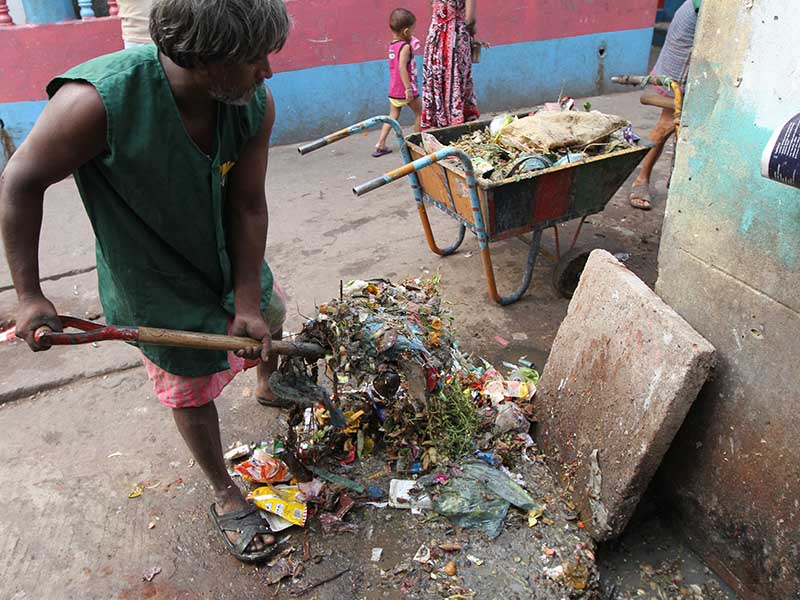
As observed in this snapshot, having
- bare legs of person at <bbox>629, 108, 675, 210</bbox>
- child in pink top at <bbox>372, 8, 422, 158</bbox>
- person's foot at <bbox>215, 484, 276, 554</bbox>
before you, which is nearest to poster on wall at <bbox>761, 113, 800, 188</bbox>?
person's foot at <bbox>215, 484, 276, 554</bbox>

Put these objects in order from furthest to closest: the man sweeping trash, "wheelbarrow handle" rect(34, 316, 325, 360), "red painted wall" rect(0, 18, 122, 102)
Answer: "red painted wall" rect(0, 18, 122, 102) < "wheelbarrow handle" rect(34, 316, 325, 360) < the man sweeping trash

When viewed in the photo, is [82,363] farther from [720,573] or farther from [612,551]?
[720,573]

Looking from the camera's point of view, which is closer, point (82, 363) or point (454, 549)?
point (454, 549)

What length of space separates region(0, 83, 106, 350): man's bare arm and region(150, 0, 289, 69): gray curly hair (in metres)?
0.27

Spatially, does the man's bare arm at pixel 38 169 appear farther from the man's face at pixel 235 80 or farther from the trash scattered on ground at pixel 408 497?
the trash scattered on ground at pixel 408 497

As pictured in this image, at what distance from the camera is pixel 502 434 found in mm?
2779

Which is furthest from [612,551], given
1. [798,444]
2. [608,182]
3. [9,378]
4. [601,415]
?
[9,378]

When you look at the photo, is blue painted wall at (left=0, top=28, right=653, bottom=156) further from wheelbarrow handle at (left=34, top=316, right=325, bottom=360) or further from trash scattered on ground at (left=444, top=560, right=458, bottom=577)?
trash scattered on ground at (left=444, top=560, right=458, bottom=577)

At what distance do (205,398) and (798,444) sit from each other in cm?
204

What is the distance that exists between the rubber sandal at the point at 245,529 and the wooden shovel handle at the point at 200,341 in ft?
2.33

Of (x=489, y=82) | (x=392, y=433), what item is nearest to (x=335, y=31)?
(x=489, y=82)

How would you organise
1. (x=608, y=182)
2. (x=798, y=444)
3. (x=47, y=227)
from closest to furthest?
(x=798, y=444) < (x=608, y=182) < (x=47, y=227)

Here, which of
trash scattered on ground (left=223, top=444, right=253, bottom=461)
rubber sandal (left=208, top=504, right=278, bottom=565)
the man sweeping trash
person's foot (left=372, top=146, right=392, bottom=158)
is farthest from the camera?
person's foot (left=372, top=146, right=392, bottom=158)

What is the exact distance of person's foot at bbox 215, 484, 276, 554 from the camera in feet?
7.95
